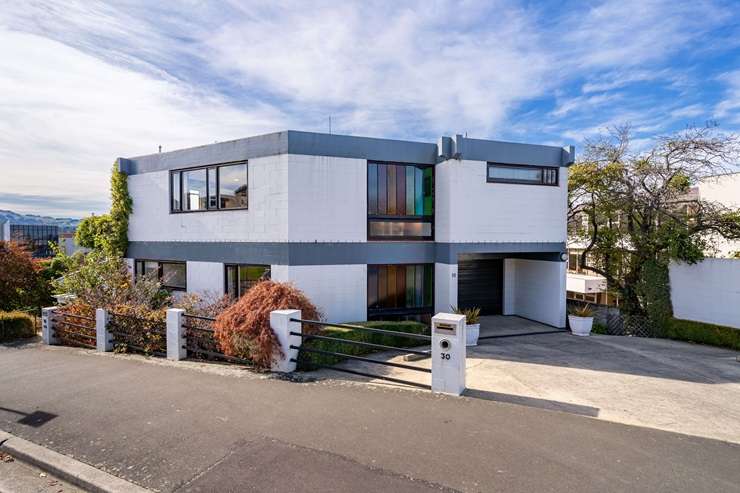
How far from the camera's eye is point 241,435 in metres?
4.84

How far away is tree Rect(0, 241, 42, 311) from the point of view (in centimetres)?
1364

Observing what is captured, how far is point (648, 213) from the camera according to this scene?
42.4ft

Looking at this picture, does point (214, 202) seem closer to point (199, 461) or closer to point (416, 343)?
point (416, 343)

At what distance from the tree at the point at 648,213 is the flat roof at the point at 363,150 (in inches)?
76.5

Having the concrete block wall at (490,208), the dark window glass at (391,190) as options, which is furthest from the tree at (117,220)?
the concrete block wall at (490,208)

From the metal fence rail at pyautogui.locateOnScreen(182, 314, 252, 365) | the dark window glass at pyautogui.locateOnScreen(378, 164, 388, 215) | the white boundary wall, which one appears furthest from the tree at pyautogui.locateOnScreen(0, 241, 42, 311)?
the white boundary wall

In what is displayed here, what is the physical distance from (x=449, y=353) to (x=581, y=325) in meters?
8.27

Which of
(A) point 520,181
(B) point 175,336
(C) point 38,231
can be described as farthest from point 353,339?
(C) point 38,231

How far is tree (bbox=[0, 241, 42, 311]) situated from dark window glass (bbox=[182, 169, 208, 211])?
6593mm

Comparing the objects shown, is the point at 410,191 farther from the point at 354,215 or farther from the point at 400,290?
the point at 400,290

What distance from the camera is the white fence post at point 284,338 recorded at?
7.52m

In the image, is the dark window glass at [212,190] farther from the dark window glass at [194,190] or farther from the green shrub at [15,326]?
the green shrub at [15,326]

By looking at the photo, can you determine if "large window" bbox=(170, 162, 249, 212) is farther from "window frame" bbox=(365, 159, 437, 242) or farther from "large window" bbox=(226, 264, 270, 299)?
"window frame" bbox=(365, 159, 437, 242)

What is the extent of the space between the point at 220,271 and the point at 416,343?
648 cm
